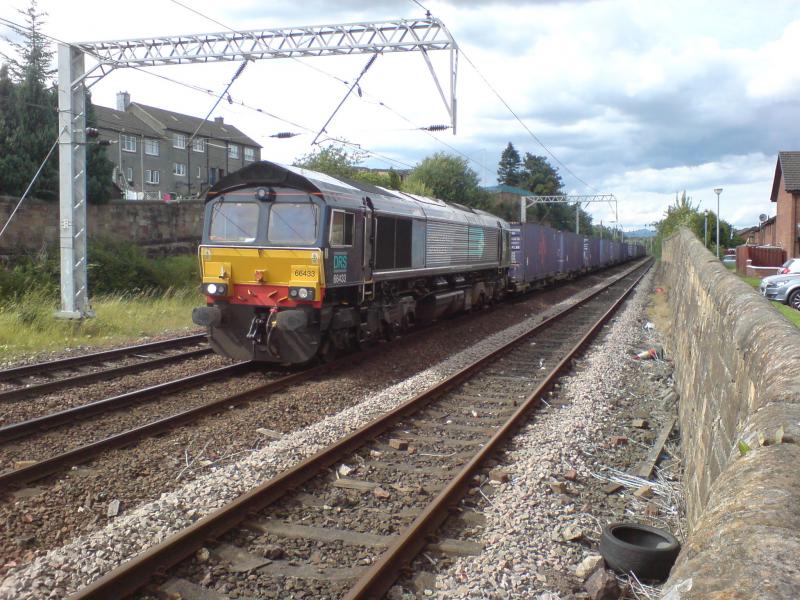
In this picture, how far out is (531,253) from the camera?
26.2 meters

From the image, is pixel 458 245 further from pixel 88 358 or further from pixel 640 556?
pixel 640 556

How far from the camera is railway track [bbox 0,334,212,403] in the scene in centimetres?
922

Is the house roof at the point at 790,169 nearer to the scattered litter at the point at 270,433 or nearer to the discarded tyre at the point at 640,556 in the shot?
the scattered litter at the point at 270,433

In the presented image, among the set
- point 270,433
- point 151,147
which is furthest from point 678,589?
point 151,147

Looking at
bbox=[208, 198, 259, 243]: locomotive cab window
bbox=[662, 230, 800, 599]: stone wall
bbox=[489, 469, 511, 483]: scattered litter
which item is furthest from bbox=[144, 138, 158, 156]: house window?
bbox=[662, 230, 800, 599]: stone wall

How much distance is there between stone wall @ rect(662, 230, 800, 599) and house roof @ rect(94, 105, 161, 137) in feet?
155

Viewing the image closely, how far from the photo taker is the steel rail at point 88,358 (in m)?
10.0

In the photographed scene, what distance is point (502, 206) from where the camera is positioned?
81500 mm

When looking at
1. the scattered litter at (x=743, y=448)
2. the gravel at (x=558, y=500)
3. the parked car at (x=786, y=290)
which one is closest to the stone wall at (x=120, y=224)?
the gravel at (x=558, y=500)

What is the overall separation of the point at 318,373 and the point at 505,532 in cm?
603

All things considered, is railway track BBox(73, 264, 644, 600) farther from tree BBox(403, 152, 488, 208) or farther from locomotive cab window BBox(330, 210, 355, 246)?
tree BBox(403, 152, 488, 208)

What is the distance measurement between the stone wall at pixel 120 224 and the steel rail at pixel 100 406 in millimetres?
15528

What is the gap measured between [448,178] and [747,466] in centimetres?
6277

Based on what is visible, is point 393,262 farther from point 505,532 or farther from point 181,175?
point 181,175
